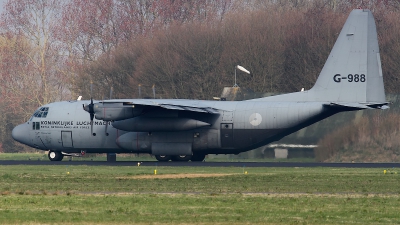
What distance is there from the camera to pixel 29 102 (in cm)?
9075

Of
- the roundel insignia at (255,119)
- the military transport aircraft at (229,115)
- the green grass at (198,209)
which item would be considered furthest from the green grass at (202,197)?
the roundel insignia at (255,119)

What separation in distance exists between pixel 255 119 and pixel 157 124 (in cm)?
579

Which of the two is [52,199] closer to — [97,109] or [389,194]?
[389,194]

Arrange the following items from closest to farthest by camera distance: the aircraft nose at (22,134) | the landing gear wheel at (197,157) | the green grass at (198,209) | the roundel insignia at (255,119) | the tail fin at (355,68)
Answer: the green grass at (198,209) < the tail fin at (355,68) < the roundel insignia at (255,119) < the landing gear wheel at (197,157) < the aircraft nose at (22,134)

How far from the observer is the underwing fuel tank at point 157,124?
4728 cm

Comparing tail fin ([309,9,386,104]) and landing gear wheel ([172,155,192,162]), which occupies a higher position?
tail fin ([309,9,386,104])

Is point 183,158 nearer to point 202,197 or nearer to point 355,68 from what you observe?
point 355,68

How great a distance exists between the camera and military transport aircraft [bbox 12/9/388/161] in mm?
45906

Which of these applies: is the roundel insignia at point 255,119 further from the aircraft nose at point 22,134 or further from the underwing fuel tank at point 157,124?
the aircraft nose at point 22,134

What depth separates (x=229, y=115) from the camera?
47406mm

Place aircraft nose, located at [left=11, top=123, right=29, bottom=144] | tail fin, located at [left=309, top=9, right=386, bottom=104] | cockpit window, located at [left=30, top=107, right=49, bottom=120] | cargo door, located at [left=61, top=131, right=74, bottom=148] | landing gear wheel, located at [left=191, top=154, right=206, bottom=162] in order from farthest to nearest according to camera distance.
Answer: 1. aircraft nose, located at [left=11, top=123, right=29, bottom=144]
2. cockpit window, located at [left=30, top=107, right=49, bottom=120]
3. landing gear wheel, located at [left=191, top=154, right=206, bottom=162]
4. cargo door, located at [left=61, top=131, right=74, bottom=148]
5. tail fin, located at [left=309, top=9, right=386, bottom=104]

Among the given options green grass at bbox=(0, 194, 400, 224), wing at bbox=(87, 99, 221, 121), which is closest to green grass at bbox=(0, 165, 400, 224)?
green grass at bbox=(0, 194, 400, 224)

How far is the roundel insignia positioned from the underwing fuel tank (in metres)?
2.60

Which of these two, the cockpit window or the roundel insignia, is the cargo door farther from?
the roundel insignia
